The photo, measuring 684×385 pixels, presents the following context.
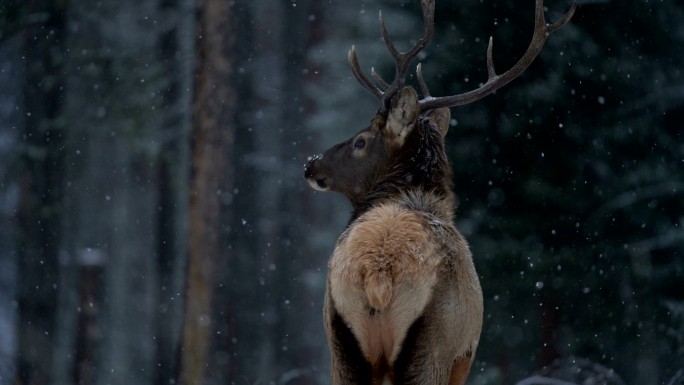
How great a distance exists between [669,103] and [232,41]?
140 inches

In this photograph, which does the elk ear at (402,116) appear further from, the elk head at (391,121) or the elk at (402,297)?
the elk at (402,297)

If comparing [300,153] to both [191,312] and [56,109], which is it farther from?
[56,109]

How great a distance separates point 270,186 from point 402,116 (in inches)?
63.6

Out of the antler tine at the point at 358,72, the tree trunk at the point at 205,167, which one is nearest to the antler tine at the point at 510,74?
the antler tine at the point at 358,72

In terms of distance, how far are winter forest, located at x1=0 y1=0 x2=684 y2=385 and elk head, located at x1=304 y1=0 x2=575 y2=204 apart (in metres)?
1.08

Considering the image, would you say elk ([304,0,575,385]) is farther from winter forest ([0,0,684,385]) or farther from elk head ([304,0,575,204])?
winter forest ([0,0,684,385])

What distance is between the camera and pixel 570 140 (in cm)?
665

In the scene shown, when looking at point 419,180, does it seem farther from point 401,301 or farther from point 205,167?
point 205,167

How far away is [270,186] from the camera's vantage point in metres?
5.84

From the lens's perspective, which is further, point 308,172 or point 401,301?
point 308,172

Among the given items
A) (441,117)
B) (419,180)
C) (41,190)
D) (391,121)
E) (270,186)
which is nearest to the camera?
(419,180)

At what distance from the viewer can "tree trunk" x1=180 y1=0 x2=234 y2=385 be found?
5.83m

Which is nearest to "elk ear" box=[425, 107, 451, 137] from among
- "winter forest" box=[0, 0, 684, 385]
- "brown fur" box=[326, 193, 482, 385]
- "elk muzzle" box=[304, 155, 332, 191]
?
"elk muzzle" box=[304, 155, 332, 191]

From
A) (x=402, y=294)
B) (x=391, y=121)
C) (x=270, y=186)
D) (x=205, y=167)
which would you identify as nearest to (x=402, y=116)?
(x=391, y=121)
